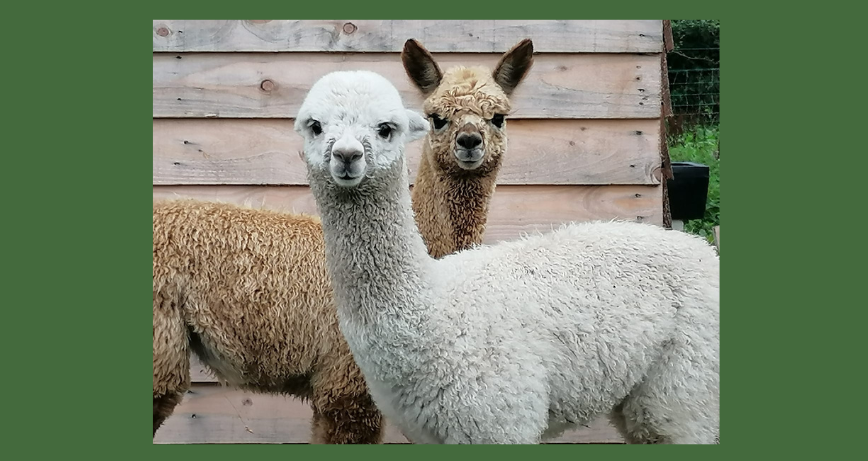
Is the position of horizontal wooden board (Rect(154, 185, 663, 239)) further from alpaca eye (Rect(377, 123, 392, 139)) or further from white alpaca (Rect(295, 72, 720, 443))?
alpaca eye (Rect(377, 123, 392, 139))

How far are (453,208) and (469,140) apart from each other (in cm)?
33

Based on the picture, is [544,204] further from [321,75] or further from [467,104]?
[321,75]

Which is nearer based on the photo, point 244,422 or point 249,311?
point 249,311

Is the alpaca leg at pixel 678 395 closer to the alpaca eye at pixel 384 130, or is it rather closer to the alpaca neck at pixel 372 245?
the alpaca neck at pixel 372 245

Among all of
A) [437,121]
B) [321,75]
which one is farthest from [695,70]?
[321,75]

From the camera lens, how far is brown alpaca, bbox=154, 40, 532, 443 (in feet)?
13.4

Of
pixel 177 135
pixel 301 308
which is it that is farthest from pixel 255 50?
pixel 301 308

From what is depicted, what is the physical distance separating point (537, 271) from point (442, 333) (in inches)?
20.8

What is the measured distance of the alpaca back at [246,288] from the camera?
411 cm

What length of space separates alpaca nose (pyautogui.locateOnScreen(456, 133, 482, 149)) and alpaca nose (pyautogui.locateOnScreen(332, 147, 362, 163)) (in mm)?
A: 914

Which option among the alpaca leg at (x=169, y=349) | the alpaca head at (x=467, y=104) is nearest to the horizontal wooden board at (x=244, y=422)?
the alpaca leg at (x=169, y=349)

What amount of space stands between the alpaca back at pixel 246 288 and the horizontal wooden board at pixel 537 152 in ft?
1.15

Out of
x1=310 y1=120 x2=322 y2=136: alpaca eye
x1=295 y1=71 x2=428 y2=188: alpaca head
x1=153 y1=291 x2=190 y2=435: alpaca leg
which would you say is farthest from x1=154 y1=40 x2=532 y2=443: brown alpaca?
x1=310 y1=120 x2=322 y2=136: alpaca eye

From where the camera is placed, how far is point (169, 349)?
4062mm
